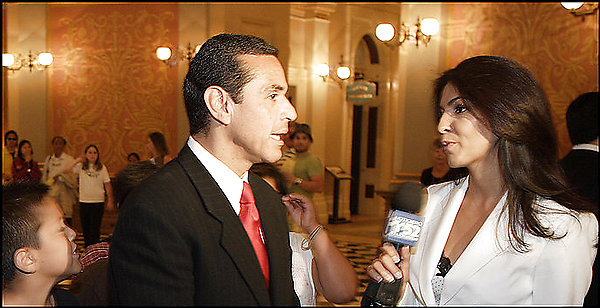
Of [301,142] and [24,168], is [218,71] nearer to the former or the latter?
[301,142]

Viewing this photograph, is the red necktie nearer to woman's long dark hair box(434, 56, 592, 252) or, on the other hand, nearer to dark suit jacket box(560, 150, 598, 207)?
woman's long dark hair box(434, 56, 592, 252)

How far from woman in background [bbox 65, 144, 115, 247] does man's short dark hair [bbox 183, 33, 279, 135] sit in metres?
5.46

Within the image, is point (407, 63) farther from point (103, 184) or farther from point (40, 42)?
point (40, 42)

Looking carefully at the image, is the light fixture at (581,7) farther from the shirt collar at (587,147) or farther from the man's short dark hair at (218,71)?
the man's short dark hair at (218,71)

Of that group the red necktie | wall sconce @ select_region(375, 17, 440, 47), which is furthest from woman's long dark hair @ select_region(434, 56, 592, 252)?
wall sconce @ select_region(375, 17, 440, 47)

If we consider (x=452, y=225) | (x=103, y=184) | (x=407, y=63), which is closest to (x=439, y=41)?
(x=407, y=63)

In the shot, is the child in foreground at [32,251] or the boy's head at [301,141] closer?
the child in foreground at [32,251]

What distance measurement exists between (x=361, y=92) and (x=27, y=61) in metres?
5.78

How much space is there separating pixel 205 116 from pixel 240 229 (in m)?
0.31

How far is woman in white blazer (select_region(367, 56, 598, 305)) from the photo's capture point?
66.7 inches

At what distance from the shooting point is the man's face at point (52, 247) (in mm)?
1685

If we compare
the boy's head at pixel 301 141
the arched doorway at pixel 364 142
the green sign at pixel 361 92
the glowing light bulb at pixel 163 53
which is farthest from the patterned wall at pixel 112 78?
the arched doorway at pixel 364 142

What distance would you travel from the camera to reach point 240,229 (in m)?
1.37

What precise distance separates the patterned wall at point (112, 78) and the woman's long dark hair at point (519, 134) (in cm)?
760
